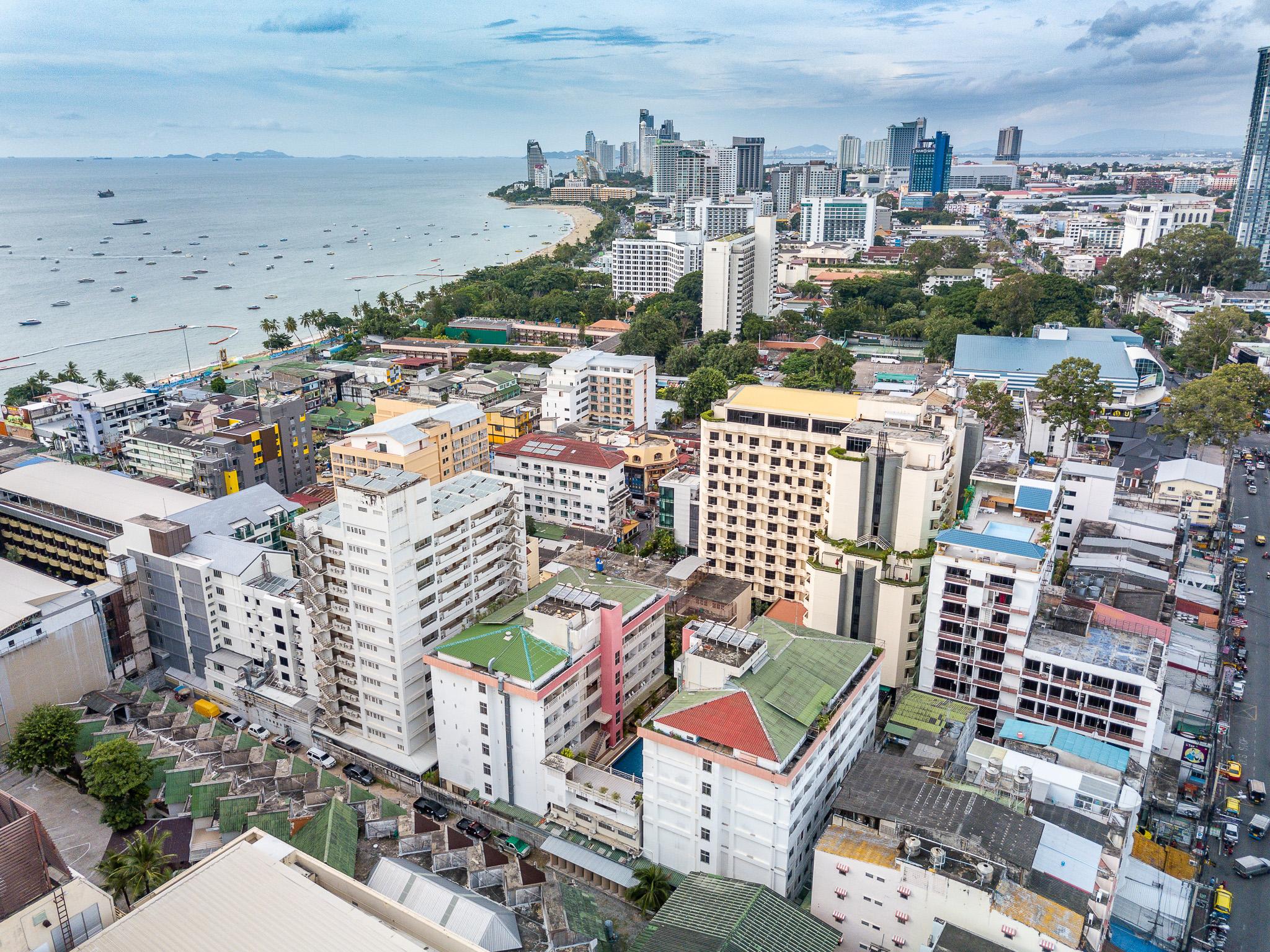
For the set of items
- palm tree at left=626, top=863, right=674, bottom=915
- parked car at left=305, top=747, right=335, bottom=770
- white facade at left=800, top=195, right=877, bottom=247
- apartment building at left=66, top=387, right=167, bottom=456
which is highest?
white facade at left=800, top=195, right=877, bottom=247

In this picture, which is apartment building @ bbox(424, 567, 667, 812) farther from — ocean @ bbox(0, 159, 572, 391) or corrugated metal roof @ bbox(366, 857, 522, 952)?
ocean @ bbox(0, 159, 572, 391)

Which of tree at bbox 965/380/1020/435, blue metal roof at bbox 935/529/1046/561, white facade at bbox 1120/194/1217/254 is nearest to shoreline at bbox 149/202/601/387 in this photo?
tree at bbox 965/380/1020/435

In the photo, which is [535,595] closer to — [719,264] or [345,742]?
[345,742]

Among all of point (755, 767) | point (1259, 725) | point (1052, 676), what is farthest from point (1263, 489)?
point (755, 767)

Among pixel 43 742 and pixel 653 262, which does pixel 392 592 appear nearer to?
pixel 43 742

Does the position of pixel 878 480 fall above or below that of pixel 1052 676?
above

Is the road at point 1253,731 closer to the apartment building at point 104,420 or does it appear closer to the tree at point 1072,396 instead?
the tree at point 1072,396

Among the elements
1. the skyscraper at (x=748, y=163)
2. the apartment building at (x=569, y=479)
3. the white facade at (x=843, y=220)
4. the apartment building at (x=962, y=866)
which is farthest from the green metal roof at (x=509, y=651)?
the skyscraper at (x=748, y=163)
